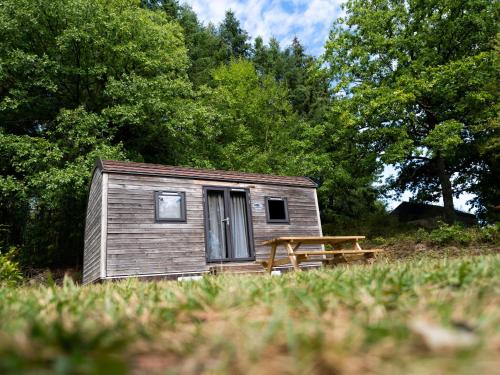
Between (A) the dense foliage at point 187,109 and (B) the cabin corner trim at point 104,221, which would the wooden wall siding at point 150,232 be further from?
(A) the dense foliage at point 187,109

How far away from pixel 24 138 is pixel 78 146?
2013 millimetres

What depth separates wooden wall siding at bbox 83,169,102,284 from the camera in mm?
10383

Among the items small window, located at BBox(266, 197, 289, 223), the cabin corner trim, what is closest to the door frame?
small window, located at BBox(266, 197, 289, 223)

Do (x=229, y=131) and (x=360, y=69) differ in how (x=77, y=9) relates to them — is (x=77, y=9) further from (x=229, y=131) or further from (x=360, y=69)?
(x=360, y=69)

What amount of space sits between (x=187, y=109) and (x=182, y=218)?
892 cm

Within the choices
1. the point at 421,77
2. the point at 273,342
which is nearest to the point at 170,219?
the point at 273,342

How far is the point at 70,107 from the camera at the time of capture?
18250mm

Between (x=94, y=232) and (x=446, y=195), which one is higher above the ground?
(x=446, y=195)

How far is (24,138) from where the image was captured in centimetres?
1509

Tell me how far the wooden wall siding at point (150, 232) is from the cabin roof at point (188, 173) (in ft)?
0.47

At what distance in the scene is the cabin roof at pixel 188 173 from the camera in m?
10.5

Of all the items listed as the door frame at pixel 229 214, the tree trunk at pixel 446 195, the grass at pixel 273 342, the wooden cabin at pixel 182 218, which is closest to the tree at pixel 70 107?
the wooden cabin at pixel 182 218

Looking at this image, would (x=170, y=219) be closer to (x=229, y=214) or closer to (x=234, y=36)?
(x=229, y=214)

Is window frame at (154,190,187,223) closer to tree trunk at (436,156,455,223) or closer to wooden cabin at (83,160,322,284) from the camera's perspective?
wooden cabin at (83,160,322,284)
